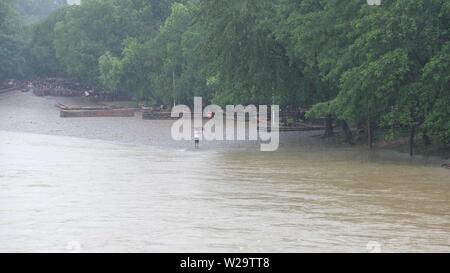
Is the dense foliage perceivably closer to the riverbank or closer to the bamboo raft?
the riverbank

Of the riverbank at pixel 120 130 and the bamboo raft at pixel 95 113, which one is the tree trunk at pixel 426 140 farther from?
the bamboo raft at pixel 95 113

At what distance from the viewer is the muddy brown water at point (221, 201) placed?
20.5m

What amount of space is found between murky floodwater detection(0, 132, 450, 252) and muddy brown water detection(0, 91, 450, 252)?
0.11 ft

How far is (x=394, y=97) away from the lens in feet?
124

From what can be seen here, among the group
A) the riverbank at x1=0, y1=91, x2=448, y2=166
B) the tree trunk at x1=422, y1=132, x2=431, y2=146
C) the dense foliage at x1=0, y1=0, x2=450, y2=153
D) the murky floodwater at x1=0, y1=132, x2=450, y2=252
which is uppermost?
the dense foliage at x1=0, y1=0, x2=450, y2=153

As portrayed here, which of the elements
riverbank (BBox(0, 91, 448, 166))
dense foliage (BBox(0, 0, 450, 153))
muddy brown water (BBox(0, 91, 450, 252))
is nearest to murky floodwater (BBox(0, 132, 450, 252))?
muddy brown water (BBox(0, 91, 450, 252))

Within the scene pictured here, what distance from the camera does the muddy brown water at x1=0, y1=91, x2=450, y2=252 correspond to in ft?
67.3

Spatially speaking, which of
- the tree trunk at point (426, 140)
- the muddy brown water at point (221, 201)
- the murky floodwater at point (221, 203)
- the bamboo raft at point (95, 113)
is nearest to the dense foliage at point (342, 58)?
the tree trunk at point (426, 140)

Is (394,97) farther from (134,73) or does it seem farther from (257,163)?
(134,73)

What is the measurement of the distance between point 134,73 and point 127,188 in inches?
2342

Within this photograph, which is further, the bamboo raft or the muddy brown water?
the bamboo raft

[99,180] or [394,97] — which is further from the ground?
[394,97]

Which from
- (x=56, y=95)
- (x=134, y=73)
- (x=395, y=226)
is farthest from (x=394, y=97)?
(x=56, y=95)
